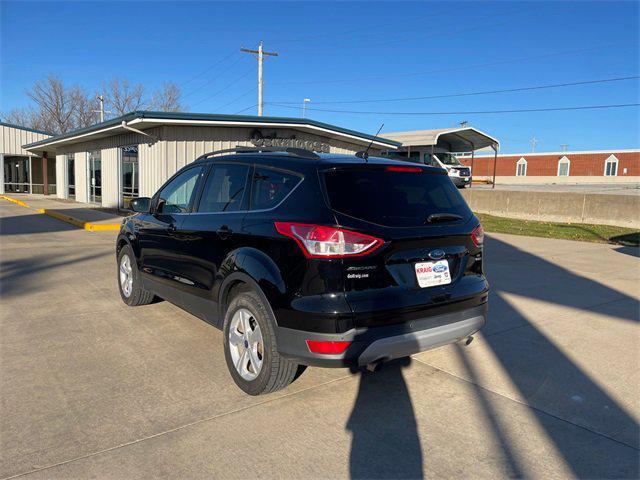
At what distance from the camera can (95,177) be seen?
23.0 m

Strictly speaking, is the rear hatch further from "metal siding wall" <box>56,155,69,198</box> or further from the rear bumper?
"metal siding wall" <box>56,155,69,198</box>

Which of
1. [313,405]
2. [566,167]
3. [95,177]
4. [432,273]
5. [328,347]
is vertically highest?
[566,167]

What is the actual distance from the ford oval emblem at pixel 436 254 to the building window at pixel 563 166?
6354 cm

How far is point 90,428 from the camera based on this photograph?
→ 3.22 m

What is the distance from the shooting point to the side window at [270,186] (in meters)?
3.62

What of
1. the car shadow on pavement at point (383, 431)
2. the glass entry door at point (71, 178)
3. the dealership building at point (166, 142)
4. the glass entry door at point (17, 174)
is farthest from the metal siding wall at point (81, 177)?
the car shadow on pavement at point (383, 431)

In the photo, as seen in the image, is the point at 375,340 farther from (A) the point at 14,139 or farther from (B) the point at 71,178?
(A) the point at 14,139

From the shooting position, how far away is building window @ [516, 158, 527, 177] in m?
63.5

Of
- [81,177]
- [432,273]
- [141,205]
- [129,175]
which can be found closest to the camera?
[432,273]

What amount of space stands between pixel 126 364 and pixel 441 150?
28509 millimetres

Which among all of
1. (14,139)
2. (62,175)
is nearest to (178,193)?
(62,175)

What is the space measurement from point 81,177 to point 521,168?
5477cm

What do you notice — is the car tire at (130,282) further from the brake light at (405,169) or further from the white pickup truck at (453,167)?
the white pickup truck at (453,167)

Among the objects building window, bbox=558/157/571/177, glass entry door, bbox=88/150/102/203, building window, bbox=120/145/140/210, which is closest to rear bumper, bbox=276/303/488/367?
building window, bbox=120/145/140/210
